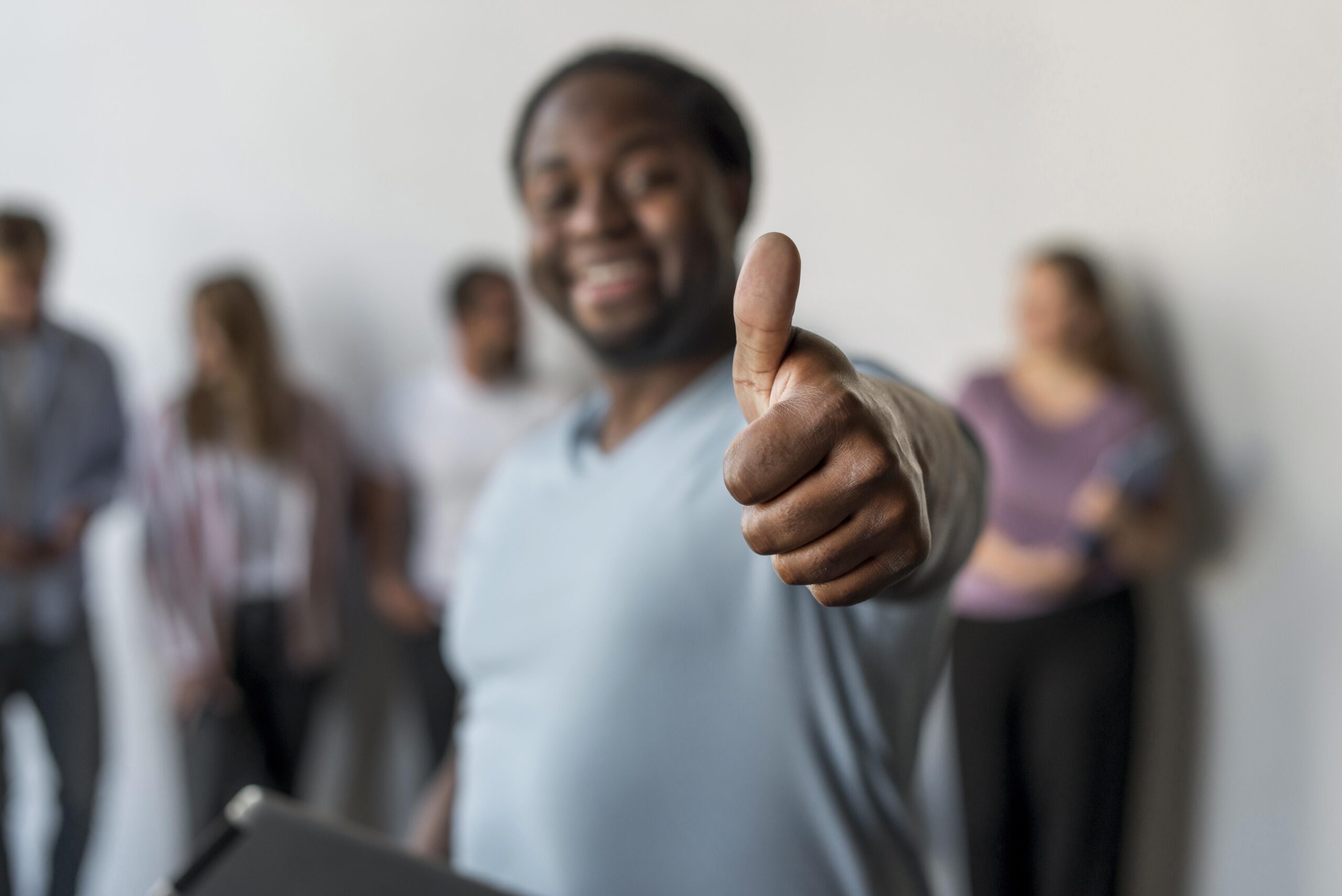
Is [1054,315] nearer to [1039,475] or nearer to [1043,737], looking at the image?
[1039,475]

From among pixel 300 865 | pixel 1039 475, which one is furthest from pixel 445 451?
pixel 300 865

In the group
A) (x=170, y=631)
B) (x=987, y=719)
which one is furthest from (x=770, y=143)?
(x=170, y=631)

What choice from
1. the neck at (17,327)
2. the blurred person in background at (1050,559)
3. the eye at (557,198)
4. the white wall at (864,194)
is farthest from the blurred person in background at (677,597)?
the neck at (17,327)

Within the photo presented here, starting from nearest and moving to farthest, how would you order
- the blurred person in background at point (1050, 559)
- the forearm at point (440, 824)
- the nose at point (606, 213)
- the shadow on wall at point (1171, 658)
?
the nose at point (606, 213), the forearm at point (440, 824), the shadow on wall at point (1171, 658), the blurred person in background at point (1050, 559)

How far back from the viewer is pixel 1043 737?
148 centimetres

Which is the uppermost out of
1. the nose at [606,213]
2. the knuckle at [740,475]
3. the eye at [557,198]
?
the eye at [557,198]

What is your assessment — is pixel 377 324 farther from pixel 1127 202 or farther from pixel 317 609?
pixel 1127 202

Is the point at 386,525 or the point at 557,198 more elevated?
the point at 557,198

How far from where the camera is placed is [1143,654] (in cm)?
160

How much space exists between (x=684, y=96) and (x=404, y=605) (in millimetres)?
1499

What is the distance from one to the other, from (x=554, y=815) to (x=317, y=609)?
148 cm

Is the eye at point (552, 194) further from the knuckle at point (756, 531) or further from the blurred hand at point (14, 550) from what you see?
the blurred hand at point (14, 550)

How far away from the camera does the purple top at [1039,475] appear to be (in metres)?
1.59

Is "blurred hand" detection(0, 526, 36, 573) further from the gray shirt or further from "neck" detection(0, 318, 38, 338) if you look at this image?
"neck" detection(0, 318, 38, 338)
